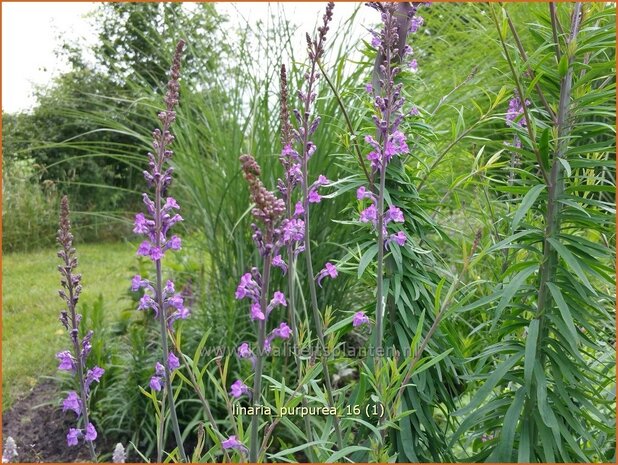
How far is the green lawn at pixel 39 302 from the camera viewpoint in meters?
4.76

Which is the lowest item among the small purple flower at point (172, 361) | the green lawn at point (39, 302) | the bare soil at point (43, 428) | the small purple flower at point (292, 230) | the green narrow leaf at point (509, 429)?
the bare soil at point (43, 428)

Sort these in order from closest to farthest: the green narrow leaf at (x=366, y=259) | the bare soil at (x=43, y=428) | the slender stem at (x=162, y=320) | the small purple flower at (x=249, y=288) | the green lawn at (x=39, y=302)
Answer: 1. the small purple flower at (x=249, y=288)
2. the slender stem at (x=162, y=320)
3. the green narrow leaf at (x=366, y=259)
4. the bare soil at (x=43, y=428)
5. the green lawn at (x=39, y=302)

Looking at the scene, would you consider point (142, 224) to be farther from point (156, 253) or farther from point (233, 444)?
point (233, 444)

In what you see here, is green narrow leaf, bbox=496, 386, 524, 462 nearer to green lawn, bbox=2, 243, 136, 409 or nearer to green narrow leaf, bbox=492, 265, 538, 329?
green narrow leaf, bbox=492, 265, 538, 329

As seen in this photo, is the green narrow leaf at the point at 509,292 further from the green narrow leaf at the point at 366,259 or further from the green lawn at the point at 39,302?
the green lawn at the point at 39,302

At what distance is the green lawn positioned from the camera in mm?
4758

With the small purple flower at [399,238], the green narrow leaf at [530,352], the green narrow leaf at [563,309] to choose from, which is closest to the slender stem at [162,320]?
the small purple flower at [399,238]

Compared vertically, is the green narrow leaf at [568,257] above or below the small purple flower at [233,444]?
above

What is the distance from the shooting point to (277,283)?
3520 mm

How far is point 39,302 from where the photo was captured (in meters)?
6.50

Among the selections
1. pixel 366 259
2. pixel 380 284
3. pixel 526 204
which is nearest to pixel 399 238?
pixel 366 259

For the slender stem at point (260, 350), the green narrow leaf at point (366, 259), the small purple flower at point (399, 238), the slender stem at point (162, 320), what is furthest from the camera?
the small purple flower at point (399, 238)

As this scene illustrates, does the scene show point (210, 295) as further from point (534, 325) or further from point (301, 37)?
point (534, 325)

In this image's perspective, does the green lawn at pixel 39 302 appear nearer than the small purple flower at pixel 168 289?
No
